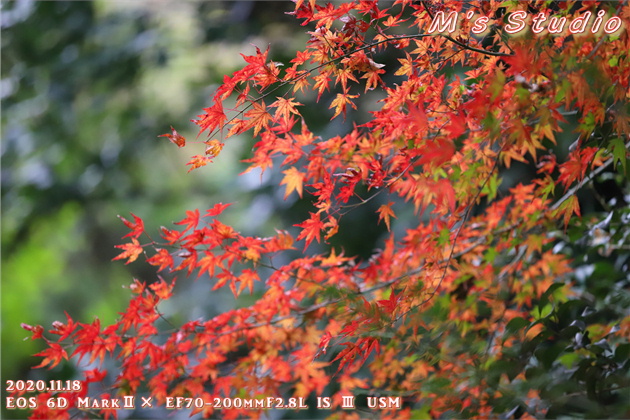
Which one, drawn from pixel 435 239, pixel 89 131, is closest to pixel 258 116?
pixel 435 239

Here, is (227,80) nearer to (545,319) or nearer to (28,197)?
(545,319)

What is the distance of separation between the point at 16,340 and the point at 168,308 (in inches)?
44.9

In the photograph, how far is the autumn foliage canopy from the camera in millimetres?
983

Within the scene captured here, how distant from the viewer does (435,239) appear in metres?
1.22

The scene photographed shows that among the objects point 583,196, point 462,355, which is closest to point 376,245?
point 583,196

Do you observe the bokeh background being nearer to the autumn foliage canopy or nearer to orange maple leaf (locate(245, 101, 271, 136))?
the autumn foliage canopy

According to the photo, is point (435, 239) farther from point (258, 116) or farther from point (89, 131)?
point (89, 131)

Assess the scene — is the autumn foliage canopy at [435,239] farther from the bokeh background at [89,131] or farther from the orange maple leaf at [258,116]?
the bokeh background at [89,131]

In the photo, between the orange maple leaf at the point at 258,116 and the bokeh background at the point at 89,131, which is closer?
the orange maple leaf at the point at 258,116

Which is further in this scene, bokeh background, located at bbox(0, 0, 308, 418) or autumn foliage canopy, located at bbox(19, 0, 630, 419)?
bokeh background, located at bbox(0, 0, 308, 418)

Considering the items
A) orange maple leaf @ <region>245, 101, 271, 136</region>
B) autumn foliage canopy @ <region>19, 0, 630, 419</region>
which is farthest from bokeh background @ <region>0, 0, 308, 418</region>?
orange maple leaf @ <region>245, 101, 271, 136</region>

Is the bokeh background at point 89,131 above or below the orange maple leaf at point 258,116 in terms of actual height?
above

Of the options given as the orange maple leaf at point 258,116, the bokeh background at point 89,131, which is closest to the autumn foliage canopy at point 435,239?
the orange maple leaf at point 258,116

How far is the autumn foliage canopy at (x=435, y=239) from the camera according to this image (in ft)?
3.22
